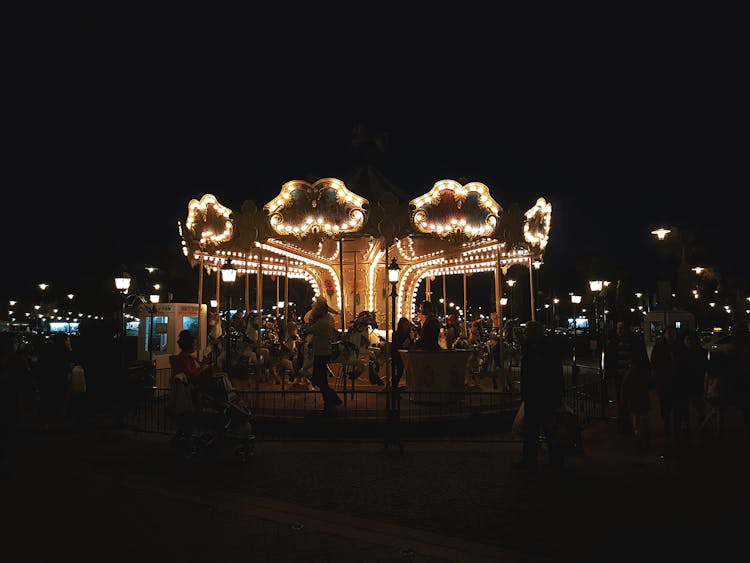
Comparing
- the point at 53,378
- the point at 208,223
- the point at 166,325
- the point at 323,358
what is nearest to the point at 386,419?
the point at 323,358

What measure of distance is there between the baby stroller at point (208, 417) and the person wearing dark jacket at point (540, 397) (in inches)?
138

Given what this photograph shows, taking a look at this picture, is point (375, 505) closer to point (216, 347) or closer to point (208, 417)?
point (208, 417)

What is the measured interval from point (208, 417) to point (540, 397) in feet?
13.8

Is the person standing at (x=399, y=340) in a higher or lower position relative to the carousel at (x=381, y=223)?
lower

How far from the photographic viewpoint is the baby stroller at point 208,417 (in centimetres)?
742

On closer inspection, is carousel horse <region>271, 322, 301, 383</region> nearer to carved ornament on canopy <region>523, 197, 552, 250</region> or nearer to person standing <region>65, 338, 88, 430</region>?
person standing <region>65, 338, 88, 430</region>

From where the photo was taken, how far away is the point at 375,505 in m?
5.64

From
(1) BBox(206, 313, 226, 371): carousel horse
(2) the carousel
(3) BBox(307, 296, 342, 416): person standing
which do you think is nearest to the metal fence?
(3) BBox(307, 296, 342, 416): person standing

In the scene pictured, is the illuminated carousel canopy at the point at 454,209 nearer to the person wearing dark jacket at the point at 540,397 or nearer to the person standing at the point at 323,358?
the person standing at the point at 323,358

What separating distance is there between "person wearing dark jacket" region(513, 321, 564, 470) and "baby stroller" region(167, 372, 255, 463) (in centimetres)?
349

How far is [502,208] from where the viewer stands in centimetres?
1206

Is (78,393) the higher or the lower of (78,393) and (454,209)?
the lower

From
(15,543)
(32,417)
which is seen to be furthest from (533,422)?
(32,417)

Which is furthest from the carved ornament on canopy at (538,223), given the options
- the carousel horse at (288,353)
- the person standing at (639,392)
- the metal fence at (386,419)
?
the carousel horse at (288,353)
